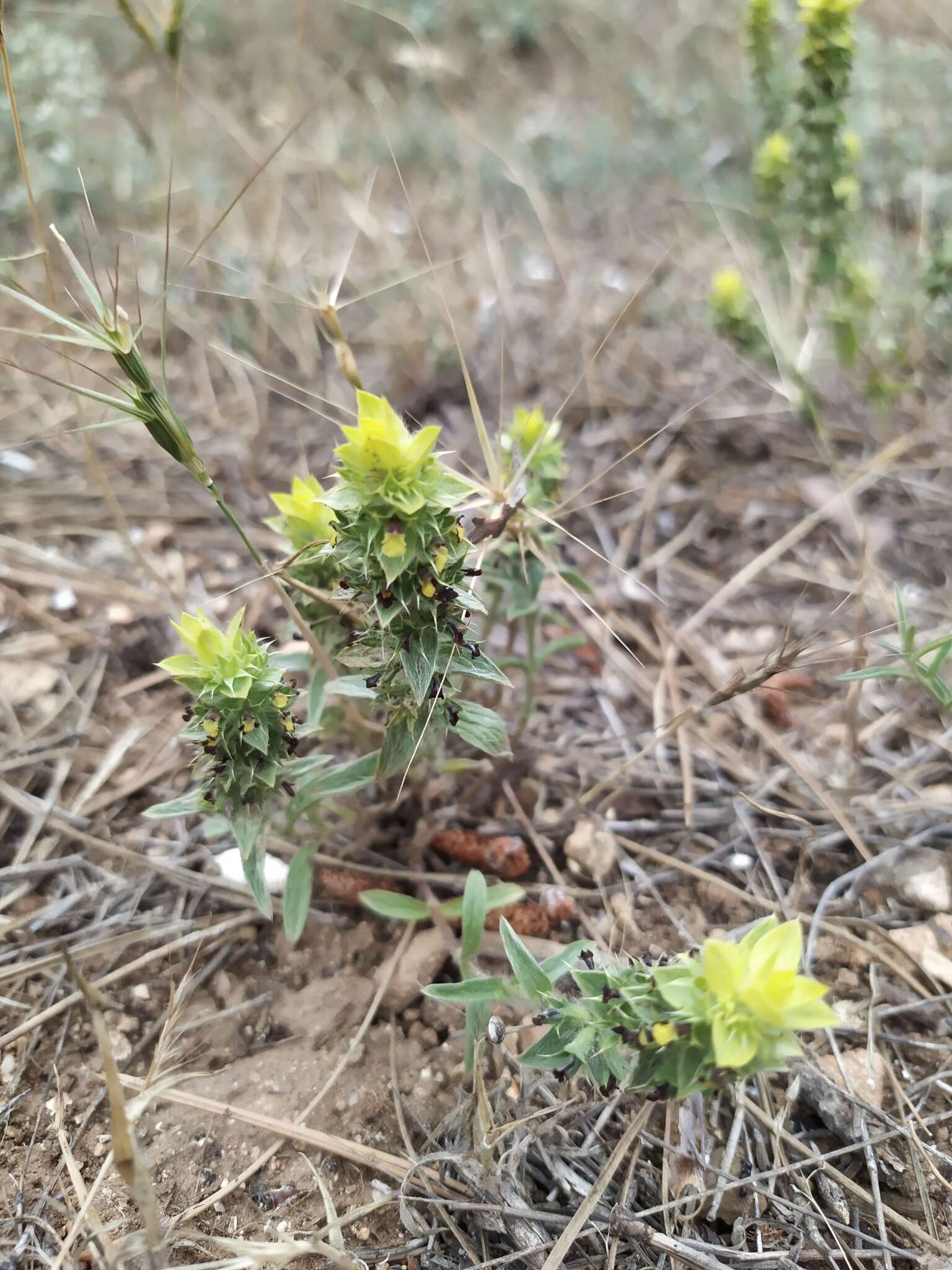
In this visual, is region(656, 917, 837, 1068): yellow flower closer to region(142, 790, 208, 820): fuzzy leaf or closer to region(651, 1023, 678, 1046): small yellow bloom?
region(651, 1023, 678, 1046): small yellow bloom

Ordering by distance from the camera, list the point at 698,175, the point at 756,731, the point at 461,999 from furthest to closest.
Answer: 1. the point at 698,175
2. the point at 756,731
3. the point at 461,999

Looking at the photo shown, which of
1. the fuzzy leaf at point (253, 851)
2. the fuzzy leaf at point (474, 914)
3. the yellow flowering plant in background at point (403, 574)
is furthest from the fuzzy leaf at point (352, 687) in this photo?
the fuzzy leaf at point (474, 914)

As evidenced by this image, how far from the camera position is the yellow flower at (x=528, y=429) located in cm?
217

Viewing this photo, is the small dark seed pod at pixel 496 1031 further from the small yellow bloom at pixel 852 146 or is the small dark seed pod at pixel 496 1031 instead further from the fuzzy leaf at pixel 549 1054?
the small yellow bloom at pixel 852 146

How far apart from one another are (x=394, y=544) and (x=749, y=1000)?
93 cm

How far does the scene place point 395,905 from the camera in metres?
2.05

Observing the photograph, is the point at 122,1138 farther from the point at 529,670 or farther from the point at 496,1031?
the point at 529,670

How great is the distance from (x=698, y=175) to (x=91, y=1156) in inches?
195

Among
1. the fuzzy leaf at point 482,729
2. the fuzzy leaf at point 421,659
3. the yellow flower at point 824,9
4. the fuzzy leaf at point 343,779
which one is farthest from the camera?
the yellow flower at point 824,9

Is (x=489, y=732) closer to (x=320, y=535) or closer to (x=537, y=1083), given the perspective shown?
(x=320, y=535)

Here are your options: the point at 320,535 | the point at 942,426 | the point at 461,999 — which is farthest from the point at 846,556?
the point at 461,999

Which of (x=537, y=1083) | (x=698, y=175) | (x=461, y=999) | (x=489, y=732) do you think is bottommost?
(x=537, y=1083)

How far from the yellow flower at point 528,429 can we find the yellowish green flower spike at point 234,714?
0.89 metres

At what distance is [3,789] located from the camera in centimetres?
242
